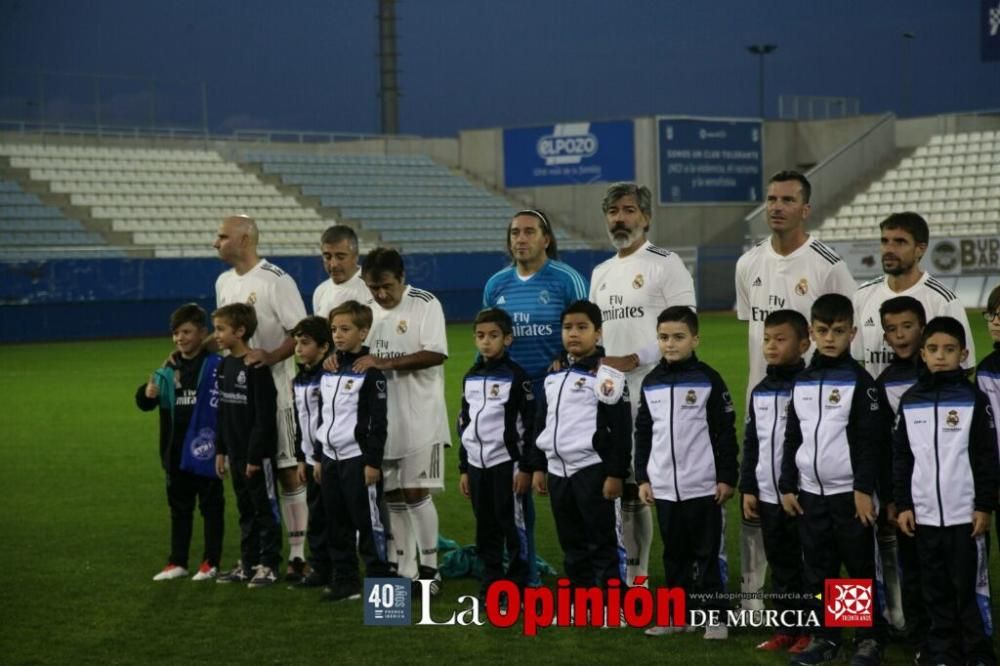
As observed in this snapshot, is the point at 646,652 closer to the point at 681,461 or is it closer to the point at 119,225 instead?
the point at 681,461

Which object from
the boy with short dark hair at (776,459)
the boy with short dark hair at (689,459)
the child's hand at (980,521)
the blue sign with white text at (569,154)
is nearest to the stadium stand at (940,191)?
the blue sign with white text at (569,154)

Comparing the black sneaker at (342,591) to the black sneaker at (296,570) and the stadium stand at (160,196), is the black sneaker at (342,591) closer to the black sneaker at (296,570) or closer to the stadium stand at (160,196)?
the black sneaker at (296,570)

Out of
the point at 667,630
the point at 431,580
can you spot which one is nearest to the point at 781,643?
the point at 667,630

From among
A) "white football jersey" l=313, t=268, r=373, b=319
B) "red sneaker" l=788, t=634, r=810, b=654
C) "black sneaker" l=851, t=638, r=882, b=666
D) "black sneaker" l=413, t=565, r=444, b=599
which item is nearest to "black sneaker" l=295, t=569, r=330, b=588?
"black sneaker" l=413, t=565, r=444, b=599

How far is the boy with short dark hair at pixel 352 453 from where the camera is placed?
7262 mm

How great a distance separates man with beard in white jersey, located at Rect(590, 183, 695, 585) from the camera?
276 inches

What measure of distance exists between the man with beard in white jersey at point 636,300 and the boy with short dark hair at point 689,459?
1.88 feet

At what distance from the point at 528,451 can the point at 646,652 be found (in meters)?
1.34

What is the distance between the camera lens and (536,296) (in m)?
7.27

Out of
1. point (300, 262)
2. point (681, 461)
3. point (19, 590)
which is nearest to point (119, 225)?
point (300, 262)

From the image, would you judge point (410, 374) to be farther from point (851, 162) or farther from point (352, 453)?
point (851, 162)

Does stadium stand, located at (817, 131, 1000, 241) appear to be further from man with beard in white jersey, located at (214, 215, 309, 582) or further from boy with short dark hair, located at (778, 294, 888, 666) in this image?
boy with short dark hair, located at (778, 294, 888, 666)

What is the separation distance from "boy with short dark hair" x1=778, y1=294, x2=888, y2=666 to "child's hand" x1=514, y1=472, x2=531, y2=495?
150 centimetres

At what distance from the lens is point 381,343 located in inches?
301
